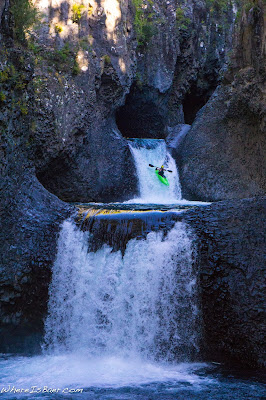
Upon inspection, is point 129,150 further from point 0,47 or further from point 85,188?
point 0,47

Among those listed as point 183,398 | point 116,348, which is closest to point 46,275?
point 116,348

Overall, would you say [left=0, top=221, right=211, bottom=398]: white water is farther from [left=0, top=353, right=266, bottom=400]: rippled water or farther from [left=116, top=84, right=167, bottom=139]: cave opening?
[left=116, top=84, right=167, bottom=139]: cave opening

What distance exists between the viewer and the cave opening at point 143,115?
1856cm

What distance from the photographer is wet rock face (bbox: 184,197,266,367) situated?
6.77 meters

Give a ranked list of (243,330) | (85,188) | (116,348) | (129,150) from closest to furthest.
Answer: (243,330), (116,348), (85,188), (129,150)

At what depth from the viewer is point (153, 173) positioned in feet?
50.2

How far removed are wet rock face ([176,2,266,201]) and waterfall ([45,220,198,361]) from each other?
6363mm

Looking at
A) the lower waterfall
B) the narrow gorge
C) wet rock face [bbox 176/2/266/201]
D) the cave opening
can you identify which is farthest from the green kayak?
the lower waterfall

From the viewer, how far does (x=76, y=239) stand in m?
8.37

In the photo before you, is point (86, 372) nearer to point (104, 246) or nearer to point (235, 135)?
point (104, 246)

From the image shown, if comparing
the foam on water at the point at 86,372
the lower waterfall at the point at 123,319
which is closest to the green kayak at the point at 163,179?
the lower waterfall at the point at 123,319

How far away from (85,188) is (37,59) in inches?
172

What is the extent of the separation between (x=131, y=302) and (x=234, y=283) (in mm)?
1952

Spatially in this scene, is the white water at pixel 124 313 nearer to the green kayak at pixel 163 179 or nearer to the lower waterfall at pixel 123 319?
the lower waterfall at pixel 123 319
